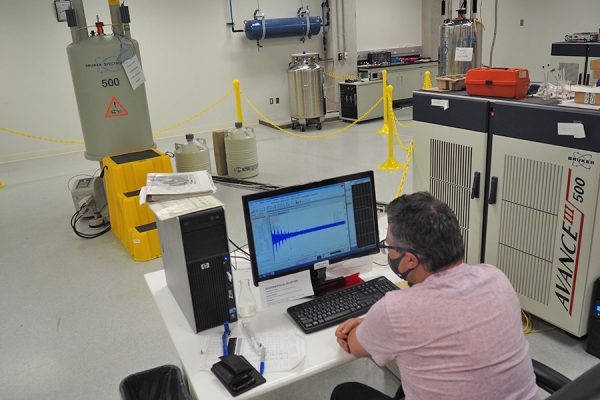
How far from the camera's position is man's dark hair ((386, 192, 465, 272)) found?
130 cm

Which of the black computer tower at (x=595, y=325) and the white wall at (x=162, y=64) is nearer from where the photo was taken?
the black computer tower at (x=595, y=325)

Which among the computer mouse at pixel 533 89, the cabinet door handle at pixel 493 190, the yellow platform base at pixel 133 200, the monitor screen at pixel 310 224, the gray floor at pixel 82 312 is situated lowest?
the gray floor at pixel 82 312

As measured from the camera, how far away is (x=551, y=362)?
7.49ft

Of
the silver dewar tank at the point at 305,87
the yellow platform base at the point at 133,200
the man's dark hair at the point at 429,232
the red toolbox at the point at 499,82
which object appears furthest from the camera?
the silver dewar tank at the point at 305,87

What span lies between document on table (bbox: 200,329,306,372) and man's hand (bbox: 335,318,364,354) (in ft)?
0.37

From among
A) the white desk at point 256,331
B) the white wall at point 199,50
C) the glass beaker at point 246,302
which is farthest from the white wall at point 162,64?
the glass beaker at point 246,302

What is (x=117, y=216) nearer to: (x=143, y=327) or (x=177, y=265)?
(x=143, y=327)

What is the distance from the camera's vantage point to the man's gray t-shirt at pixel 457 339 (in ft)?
3.86

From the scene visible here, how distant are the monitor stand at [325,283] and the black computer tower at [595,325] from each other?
1.20 meters

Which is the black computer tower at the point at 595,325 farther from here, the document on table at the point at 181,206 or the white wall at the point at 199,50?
the white wall at the point at 199,50

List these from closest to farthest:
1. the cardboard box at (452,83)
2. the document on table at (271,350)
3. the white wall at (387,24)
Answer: the document on table at (271,350) < the cardboard box at (452,83) < the white wall at (387,24)

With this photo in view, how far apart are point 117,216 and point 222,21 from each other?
460 cm

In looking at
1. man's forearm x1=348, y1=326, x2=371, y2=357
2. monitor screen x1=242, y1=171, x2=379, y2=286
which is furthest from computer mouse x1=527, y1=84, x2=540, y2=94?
man's forearm x1=348, y1=326, x2=371, y2=357

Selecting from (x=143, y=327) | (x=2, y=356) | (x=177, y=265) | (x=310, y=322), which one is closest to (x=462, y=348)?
(x=310, y=322)
